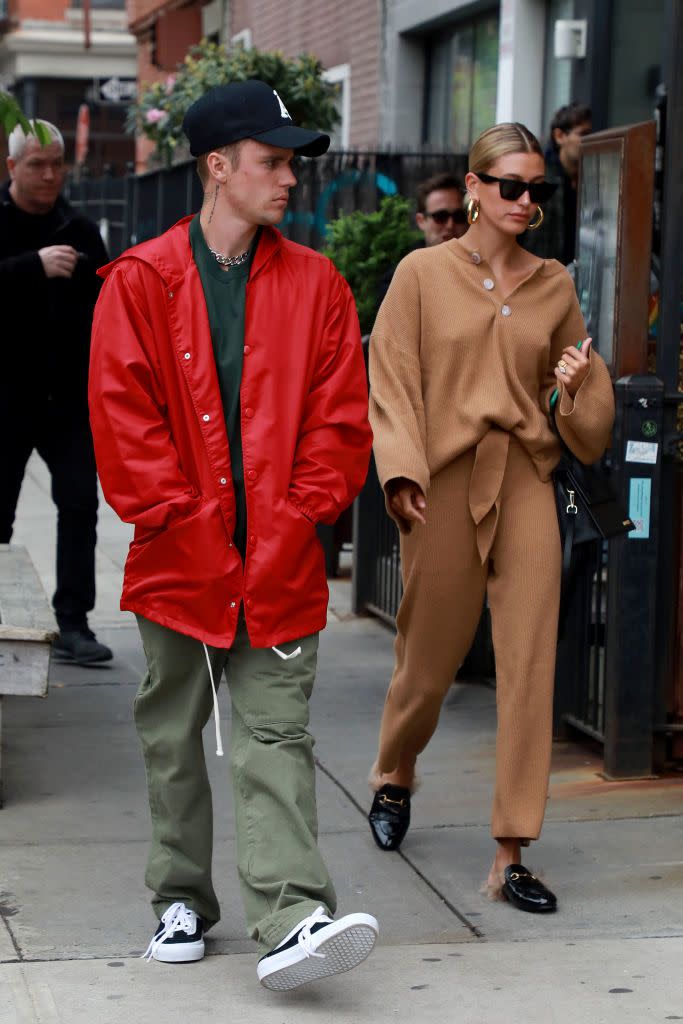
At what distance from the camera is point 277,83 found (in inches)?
562

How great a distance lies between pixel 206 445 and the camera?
379cm

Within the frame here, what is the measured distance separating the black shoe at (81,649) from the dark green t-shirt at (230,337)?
3362 mm

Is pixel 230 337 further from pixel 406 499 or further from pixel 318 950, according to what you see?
pixel 318 950

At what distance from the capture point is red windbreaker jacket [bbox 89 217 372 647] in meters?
3.77

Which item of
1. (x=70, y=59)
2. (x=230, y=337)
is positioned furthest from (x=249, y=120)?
(x=70, y=59)

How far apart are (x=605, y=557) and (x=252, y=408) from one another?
7.24ft

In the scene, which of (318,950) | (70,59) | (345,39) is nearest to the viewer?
(318,950)

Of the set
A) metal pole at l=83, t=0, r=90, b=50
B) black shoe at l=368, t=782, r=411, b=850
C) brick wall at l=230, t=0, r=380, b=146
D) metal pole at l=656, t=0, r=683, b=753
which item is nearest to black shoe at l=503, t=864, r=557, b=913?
black shoe at l=368, t=782, r=411, b=850

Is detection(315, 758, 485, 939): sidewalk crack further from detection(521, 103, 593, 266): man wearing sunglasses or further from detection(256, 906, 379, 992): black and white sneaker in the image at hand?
detection(521, 103, 593, 266): man wearing sunglasses

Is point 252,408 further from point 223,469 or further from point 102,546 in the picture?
point 102,546

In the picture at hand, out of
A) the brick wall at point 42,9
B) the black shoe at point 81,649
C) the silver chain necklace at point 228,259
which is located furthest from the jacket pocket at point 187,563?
the brick wall at point 42,9

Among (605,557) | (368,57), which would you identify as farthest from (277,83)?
(605,557)

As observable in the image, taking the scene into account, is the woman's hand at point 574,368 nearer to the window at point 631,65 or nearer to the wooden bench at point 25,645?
the wooden bench at point 25,645

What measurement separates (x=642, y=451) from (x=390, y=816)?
1.34m
